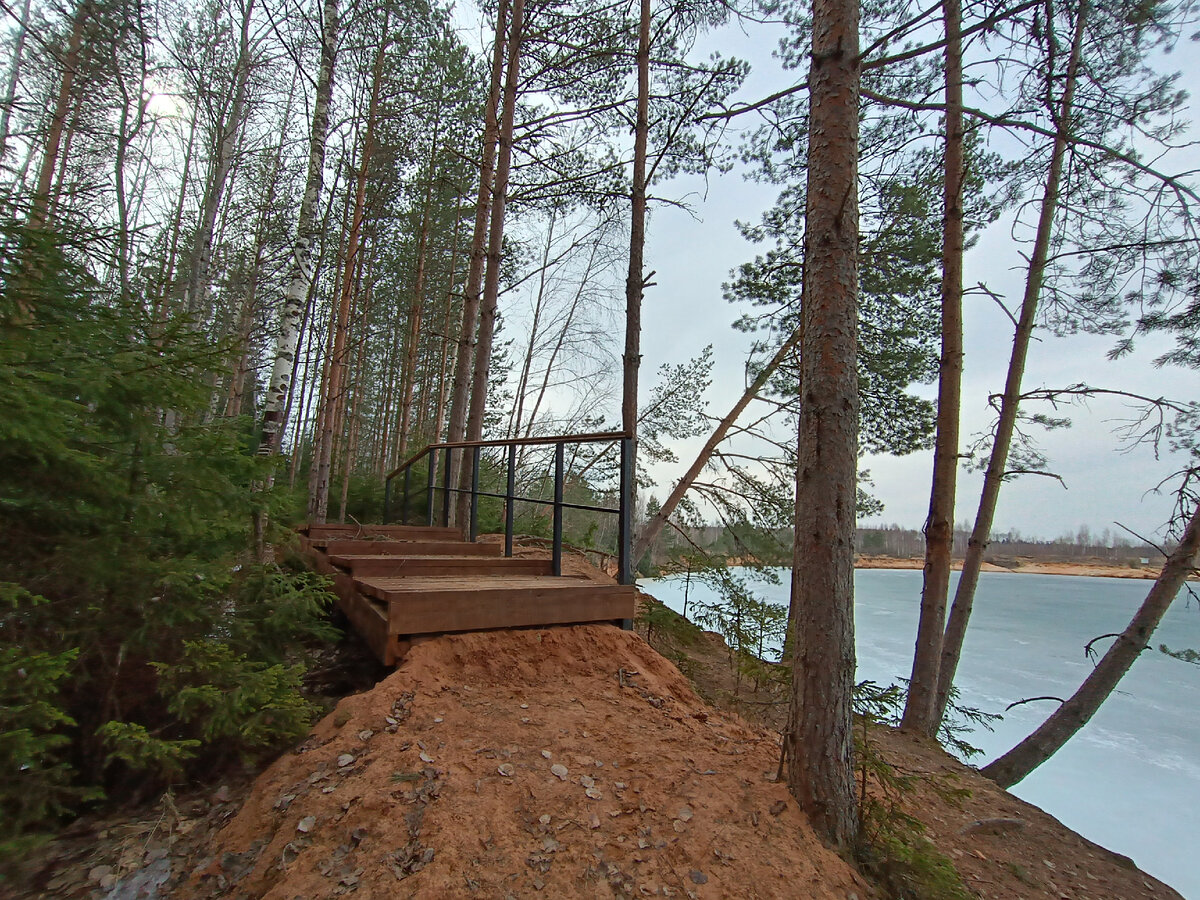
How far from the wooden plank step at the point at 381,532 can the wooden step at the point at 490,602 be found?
6.24 feet

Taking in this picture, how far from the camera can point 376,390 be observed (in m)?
17.9

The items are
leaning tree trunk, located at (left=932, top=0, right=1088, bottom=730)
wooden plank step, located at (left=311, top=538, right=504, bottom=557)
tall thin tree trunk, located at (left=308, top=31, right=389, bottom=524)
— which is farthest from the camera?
tall thin tree trunk, located at (left=308, top=31, right=389, bottom=524)

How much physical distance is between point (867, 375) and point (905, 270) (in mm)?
1397

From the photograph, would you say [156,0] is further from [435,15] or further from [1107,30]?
[1107,30]

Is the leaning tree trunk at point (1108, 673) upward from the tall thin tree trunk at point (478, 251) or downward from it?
downward

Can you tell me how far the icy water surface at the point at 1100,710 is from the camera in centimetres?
600

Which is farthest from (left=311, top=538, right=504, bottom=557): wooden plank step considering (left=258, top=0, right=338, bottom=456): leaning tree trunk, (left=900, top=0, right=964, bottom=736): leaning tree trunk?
(left=900, top=0, right=964, bottom=736): leaning tree trunk

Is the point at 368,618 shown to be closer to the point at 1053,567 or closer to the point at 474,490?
the point at 474,490

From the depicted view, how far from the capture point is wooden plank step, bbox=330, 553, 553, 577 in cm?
343

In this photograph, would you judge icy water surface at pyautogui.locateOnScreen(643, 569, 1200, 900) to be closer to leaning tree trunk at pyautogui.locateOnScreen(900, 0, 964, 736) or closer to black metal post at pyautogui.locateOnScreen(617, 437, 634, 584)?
leaning tree trunk at pyautogui.locateOnScreen(900, 0, 964, 736)

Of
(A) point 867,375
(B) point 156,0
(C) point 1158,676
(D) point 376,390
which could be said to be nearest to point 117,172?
(B) point 156,0

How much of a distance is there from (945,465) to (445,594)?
16.6 feet

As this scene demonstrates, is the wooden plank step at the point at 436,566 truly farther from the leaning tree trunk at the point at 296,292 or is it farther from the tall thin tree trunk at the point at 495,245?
the tall thin tree trunk at the point at 495,245

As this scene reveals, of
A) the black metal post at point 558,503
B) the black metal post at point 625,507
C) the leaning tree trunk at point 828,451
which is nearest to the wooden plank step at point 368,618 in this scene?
the black metal post at point 558,503
